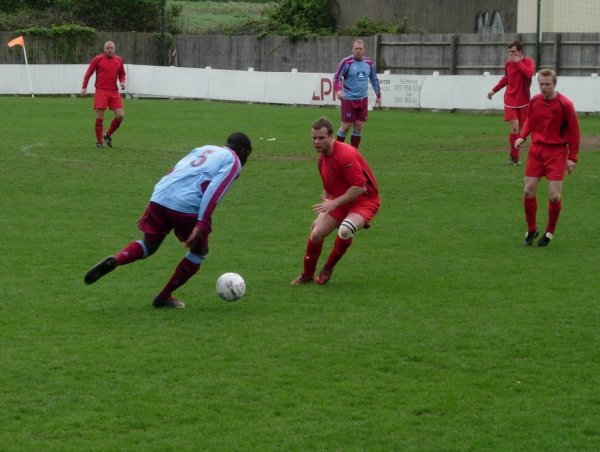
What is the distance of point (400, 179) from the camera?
17.6m

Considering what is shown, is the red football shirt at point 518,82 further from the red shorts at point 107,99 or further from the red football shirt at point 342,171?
the red football shirt at point 342,171

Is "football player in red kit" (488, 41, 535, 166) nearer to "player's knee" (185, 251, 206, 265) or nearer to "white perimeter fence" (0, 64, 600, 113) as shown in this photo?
"white perimeter fence" (0, 64, 600, 113)

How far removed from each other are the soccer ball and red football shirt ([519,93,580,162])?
456 centimetres

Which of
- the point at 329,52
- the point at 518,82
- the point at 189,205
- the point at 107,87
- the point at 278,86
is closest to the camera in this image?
the point at 189,205

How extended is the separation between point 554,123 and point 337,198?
3.38m

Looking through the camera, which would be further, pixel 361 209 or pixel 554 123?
pixel 554 123

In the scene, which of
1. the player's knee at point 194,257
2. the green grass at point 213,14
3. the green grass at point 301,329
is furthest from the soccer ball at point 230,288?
the green grass at point 213,14

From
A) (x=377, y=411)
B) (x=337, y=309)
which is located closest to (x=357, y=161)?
(x=337, y=309)

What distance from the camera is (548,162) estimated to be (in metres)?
12.4

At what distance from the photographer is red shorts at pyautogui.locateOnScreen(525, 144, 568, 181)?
485 inches

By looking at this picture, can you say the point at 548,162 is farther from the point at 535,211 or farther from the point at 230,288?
the point at 230,288

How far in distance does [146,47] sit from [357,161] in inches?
1349

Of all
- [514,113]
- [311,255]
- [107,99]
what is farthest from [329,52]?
[311,255]

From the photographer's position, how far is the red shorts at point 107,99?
2125 centimetres
